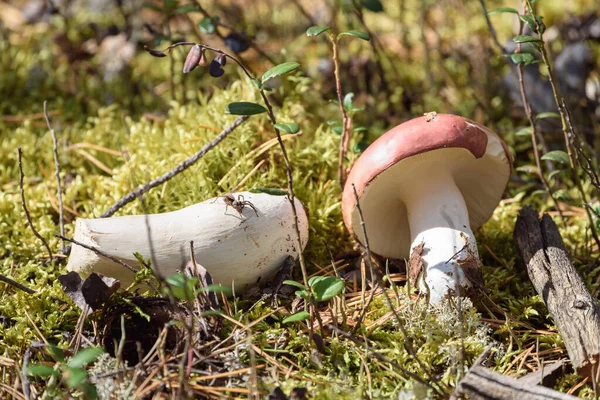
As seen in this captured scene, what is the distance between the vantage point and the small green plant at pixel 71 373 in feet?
4.68

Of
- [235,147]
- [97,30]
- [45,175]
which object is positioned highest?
[97,30]

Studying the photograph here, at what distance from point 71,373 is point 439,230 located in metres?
1.19

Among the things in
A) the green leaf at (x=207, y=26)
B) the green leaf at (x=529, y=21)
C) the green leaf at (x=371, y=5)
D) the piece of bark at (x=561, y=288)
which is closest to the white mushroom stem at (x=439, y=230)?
the piece of bark at (x=561, y=288)

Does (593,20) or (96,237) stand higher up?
(593,20)

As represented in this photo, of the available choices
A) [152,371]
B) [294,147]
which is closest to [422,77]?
[294,147]

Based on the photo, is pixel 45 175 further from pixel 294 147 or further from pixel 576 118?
pixel 576 118

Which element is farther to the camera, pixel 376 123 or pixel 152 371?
pixel 376 123

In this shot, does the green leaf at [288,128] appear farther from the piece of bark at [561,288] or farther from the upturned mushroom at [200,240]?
the piece of bark at [561,288]

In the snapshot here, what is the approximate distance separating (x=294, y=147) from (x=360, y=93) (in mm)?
969

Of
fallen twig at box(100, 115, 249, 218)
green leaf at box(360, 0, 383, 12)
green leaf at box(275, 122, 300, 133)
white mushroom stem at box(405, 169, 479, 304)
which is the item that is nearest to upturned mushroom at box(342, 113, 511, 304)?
white mushroom stem at box(405, 169, 479, 304)

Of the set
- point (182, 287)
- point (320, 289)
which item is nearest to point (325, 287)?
point (320, 289)

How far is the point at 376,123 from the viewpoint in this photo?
3.14 m

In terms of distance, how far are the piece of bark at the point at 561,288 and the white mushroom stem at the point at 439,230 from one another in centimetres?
22

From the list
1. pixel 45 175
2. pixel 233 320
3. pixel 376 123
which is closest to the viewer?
pixel 233 320
